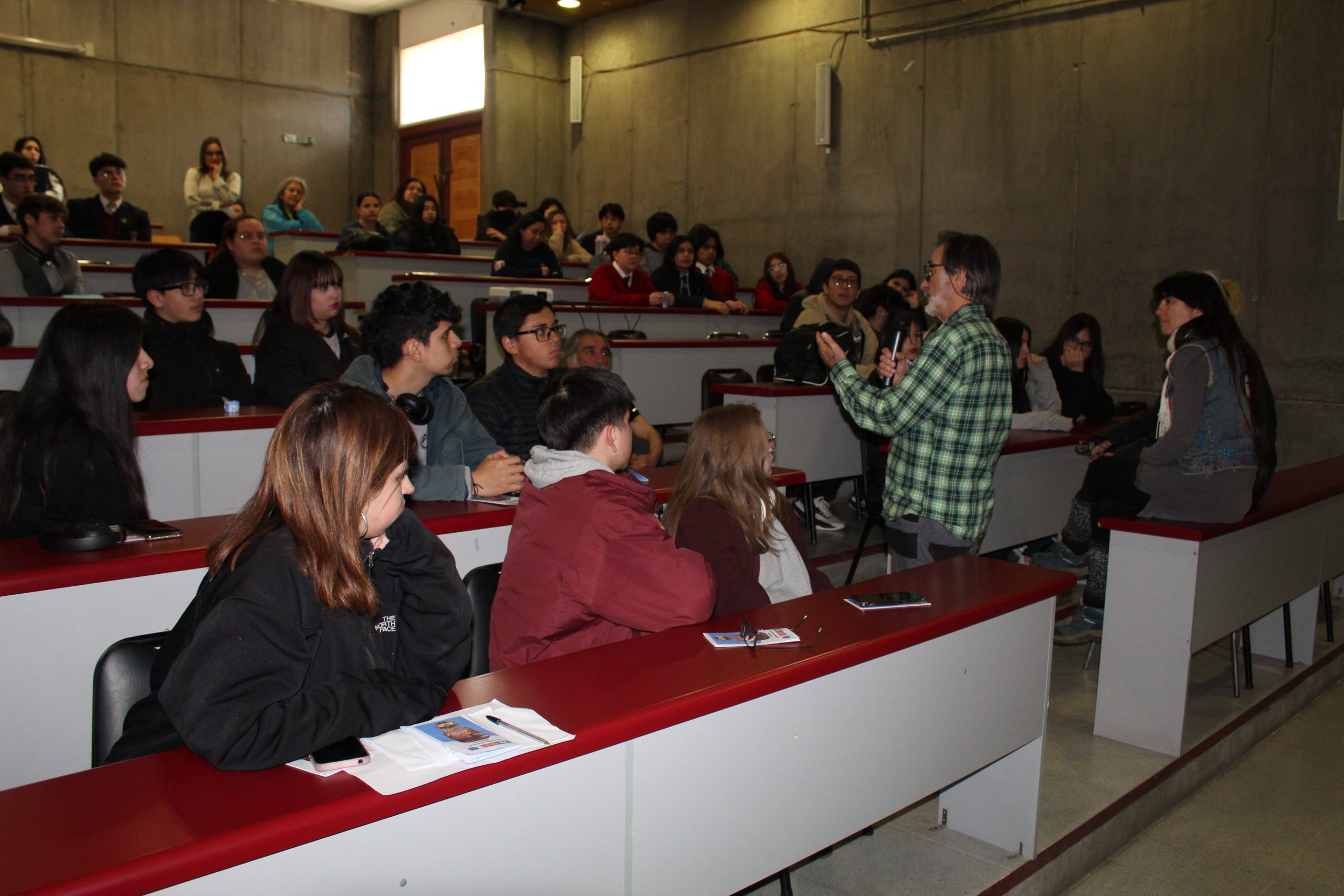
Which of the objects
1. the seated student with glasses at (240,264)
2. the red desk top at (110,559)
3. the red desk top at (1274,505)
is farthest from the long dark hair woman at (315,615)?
the seated student with glasses at (240,264)

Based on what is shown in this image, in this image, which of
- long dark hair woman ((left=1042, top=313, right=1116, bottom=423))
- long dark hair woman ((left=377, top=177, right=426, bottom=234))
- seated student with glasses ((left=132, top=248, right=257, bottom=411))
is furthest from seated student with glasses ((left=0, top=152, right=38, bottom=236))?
long dark hair woman ((left=1042, top=313, right=1116, bottom=423))

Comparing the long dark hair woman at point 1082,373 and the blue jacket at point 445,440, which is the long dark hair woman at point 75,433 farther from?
the long dark hair woman at point 1082,373

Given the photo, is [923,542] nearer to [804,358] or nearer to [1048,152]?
[804,358]

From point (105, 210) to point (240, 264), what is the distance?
2.94 m

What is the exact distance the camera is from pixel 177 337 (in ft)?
13.2

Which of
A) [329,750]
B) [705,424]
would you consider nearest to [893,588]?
[705,424]

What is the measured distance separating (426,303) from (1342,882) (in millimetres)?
3004

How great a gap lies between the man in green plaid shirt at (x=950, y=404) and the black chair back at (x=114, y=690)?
1974mm

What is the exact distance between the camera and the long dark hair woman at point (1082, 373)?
5.46 meters

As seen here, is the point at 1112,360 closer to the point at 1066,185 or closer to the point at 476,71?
the point at 1066,185

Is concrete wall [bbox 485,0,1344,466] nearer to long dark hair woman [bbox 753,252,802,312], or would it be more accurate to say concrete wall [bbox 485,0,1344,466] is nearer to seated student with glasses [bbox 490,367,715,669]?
long dark hair woman [bbox 753,252,802,312]

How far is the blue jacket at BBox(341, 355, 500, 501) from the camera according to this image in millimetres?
2848

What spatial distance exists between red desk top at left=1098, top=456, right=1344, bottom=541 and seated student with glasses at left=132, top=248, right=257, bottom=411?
3443 millimetres

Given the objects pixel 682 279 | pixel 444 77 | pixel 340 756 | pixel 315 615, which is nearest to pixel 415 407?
pixel 315 615
